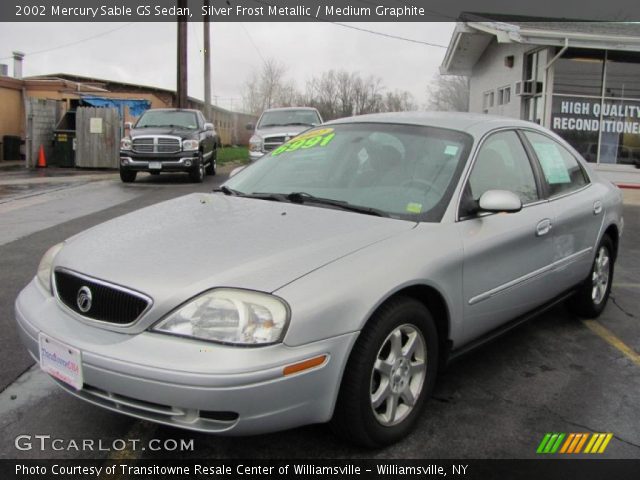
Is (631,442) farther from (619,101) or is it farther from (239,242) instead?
(619,101)

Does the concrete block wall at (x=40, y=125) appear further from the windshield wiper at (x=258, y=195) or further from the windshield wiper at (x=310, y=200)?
the windshield wiper at (x=310, y=200)

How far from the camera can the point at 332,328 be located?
244 centimetres

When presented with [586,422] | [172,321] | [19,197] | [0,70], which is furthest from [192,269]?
[0,70]

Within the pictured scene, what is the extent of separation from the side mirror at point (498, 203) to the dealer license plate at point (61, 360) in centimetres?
210

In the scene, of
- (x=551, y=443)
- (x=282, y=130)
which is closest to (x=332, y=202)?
(x=551, y=443)

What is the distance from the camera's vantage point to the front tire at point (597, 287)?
4.69 metres

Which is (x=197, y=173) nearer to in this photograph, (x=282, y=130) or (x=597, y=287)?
(x=282, y=130)

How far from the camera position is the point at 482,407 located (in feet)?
10.8

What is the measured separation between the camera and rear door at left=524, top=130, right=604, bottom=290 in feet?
13.4

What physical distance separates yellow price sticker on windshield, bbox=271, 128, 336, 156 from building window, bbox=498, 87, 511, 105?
15620 millimetres

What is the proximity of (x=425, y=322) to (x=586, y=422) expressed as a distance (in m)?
1.06

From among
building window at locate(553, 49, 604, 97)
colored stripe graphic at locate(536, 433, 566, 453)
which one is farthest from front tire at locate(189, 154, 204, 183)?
colored stripe graphic at locate(536, 433, 566, 453)

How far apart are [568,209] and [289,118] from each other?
478 inches

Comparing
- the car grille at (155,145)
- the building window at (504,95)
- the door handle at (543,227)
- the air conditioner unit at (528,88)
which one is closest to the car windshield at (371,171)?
the door handle at (543,227)
